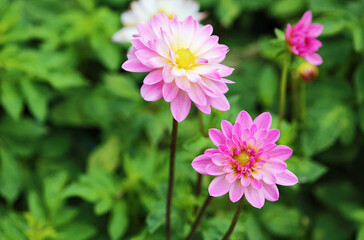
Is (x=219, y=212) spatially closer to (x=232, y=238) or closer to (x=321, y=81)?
(x=232, y=238)

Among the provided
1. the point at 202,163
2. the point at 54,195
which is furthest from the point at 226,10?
the point at 202,163

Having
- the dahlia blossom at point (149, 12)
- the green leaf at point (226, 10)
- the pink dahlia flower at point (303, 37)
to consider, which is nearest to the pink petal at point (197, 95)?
the pink dahlia flower at point (303, 37)

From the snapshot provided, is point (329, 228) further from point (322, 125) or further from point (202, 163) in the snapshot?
point (202, 163)

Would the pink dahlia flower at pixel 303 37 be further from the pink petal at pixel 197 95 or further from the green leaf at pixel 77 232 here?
the green leaf at pixel 77 232

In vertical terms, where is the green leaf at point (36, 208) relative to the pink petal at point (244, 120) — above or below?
below

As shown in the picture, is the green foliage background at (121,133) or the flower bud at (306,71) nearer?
the flower bud at (306,71)

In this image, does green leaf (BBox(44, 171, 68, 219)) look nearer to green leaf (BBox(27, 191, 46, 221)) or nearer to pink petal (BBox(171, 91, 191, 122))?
green leaf (BBox(27, 191, 46, 221))
